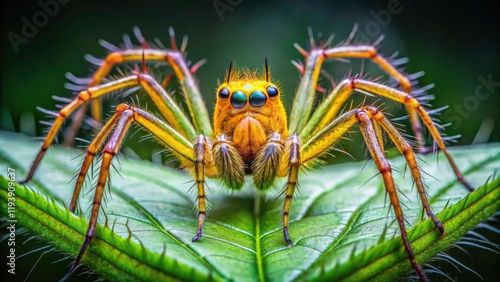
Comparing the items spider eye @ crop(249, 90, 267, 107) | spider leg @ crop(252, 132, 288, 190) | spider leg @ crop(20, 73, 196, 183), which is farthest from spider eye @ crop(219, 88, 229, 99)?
spider leg @ crop(252, 132, 288, 190)

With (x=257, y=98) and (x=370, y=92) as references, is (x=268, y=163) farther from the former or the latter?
(x=370, y=92)

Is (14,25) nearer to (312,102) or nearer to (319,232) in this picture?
(312,102)

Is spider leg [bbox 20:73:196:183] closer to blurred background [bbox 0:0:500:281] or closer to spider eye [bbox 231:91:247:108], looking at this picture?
spider eye [bbox 231:91:247:108]

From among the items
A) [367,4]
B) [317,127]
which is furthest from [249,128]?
[367,4]

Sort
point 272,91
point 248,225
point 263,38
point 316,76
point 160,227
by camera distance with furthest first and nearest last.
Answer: point 263,38 < point 316,76 < point 272,91 < point 248,225 < point 160,227

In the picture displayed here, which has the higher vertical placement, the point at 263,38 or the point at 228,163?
the point at 263,38

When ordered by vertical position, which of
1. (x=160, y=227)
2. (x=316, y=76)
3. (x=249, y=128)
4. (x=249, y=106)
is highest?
(x=316, y=76)

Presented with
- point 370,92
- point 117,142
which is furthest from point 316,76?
point 117,142
